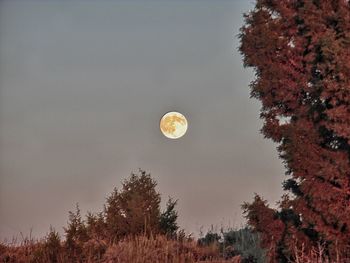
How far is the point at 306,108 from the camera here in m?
17.6

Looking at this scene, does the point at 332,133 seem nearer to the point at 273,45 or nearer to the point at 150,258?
the point at 273,45

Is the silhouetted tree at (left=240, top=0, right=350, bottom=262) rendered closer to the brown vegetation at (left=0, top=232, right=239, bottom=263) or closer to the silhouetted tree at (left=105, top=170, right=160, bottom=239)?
the brown vegetation at (left=0, top=232, right=239, bottom=263)

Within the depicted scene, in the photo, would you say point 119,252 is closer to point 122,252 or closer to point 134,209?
point 122,252

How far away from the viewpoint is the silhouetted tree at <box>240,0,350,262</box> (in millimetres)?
15734

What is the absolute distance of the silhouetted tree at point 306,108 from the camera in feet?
51.6

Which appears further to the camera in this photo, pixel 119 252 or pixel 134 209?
pixel 134 209

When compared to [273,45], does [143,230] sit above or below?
below

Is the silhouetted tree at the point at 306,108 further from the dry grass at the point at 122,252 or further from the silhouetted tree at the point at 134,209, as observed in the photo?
the silhouetted tree at the point at 134,209

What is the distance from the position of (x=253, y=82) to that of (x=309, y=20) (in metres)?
2.82

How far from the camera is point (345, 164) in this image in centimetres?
1598

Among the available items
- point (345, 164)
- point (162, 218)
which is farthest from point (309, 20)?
point (162, 218)

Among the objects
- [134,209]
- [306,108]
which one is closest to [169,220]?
[134,209]

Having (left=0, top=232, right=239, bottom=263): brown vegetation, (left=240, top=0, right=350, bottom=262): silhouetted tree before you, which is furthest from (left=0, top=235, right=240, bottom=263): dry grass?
(left=240, top=0, right=350, bottom=262): silhouetted tree

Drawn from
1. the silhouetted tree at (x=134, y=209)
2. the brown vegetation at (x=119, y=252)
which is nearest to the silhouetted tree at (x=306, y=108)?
the brown vegetation at (x=119, y=252)
